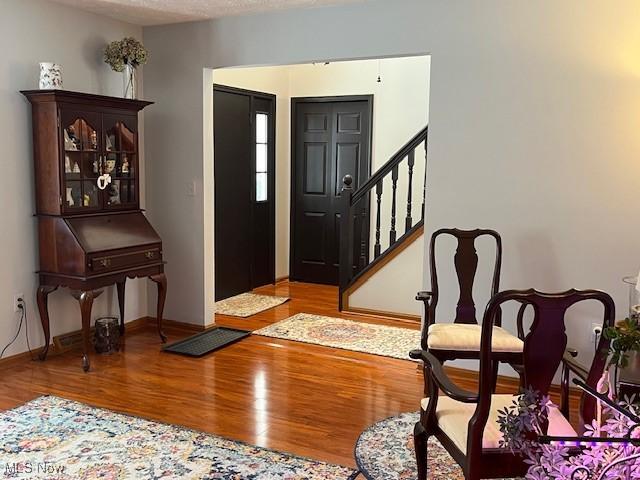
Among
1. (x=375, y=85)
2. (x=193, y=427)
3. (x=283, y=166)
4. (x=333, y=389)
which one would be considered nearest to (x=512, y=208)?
(x=333, y=389)

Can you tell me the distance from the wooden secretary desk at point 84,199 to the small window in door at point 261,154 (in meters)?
2.09

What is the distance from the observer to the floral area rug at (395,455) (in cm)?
285

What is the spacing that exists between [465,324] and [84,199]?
2733 mm

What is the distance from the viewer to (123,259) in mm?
4500

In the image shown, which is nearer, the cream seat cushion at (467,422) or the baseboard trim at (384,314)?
the cream seat cushion at (467,422)

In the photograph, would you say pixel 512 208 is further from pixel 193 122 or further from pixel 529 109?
pixel 193 122

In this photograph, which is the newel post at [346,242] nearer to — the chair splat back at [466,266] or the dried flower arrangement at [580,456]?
the chair splat back at [466,266]

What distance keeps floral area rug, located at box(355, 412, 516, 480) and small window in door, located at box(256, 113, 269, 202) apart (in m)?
3.80

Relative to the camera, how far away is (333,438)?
3250 mm

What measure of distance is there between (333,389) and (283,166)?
3709 millimetres

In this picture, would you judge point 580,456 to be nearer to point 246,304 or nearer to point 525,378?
point 525,378

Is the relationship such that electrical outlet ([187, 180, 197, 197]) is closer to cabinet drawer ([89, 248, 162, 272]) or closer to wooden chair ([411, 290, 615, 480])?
cabinet drawer ([89, 248, 162, 272])

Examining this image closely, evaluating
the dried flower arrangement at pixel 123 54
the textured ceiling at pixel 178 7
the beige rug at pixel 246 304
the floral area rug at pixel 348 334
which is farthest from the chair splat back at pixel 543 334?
the beige rug at pixel 246 304

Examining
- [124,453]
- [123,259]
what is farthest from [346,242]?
[124,453]
